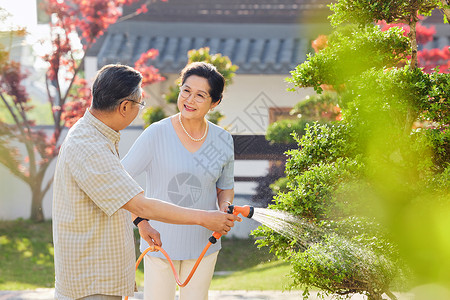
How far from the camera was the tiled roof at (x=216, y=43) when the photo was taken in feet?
29.6

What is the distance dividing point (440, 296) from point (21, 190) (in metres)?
6.82

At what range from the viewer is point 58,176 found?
7.93ft

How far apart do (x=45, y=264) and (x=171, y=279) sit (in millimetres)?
4065

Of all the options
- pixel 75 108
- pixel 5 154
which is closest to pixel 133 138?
pixel 75 108

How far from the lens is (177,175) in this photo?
317 cm

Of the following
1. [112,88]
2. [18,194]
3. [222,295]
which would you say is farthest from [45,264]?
[112,88]

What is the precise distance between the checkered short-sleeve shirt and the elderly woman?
635 mm

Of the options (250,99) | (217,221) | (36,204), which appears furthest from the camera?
(250,99)

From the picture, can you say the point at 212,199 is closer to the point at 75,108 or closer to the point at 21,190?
the point at 75,108

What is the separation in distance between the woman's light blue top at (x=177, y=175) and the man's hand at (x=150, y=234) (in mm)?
50

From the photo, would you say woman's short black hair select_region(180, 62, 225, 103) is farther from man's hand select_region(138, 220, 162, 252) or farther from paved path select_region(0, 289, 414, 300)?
paved path select_region(0, 289, 414, 300)

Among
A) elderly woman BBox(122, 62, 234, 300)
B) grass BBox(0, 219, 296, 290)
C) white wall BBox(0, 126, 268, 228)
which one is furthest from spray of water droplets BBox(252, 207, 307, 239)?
white wall BBox(0, 126, 268, 228)

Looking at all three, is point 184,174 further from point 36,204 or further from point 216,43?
point 216,43

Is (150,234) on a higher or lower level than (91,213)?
lower
